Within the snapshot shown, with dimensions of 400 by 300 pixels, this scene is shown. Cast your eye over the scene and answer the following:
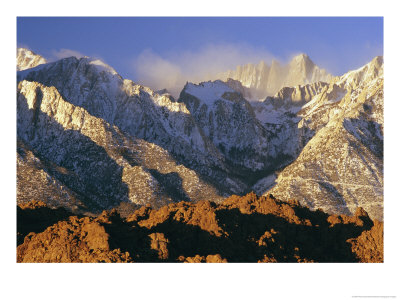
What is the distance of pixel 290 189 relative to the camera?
175625 mm

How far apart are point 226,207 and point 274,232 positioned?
1403 centimetres

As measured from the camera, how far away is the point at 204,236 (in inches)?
2955

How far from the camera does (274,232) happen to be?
77.4 meters

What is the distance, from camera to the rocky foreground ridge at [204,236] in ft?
217

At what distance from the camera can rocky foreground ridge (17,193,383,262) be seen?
2608 inches

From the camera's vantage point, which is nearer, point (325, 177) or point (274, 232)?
point (274, 232)

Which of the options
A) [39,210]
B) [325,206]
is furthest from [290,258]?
[325,206]
